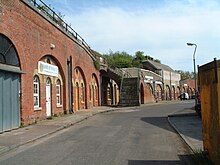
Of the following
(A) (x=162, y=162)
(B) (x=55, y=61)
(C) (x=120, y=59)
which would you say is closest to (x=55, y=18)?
(B) (x=55, y=61)

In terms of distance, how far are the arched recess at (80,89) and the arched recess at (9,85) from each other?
13478mm

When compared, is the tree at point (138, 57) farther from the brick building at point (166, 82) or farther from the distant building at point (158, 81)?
the brick building at point (166, 82)

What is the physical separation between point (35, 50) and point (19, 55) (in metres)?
2.50

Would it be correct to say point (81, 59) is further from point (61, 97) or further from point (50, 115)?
point (50, 115)

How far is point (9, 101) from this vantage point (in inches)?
626

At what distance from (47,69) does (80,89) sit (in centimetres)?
1084

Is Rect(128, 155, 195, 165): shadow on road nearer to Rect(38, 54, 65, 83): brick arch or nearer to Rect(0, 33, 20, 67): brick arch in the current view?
Rect(0, 33, 20, 67): brick arch

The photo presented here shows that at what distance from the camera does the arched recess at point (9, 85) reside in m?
15.1

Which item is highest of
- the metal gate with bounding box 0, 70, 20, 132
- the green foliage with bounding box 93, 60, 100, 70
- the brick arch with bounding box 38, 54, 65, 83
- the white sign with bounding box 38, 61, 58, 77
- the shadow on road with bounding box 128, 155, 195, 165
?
the green foliage with bounding box 93, 60, 100, 70

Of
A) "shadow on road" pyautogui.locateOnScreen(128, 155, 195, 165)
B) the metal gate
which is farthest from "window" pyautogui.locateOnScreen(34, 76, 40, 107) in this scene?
"shadow on road" pyautogui.locateOnScreen(128, 155, 195, 165)

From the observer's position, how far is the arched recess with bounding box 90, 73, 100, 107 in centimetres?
3804

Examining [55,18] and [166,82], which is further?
[166,82]

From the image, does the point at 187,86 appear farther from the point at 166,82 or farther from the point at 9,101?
the point at 9,101

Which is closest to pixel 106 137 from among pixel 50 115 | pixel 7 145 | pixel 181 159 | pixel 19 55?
pixel 7 145
